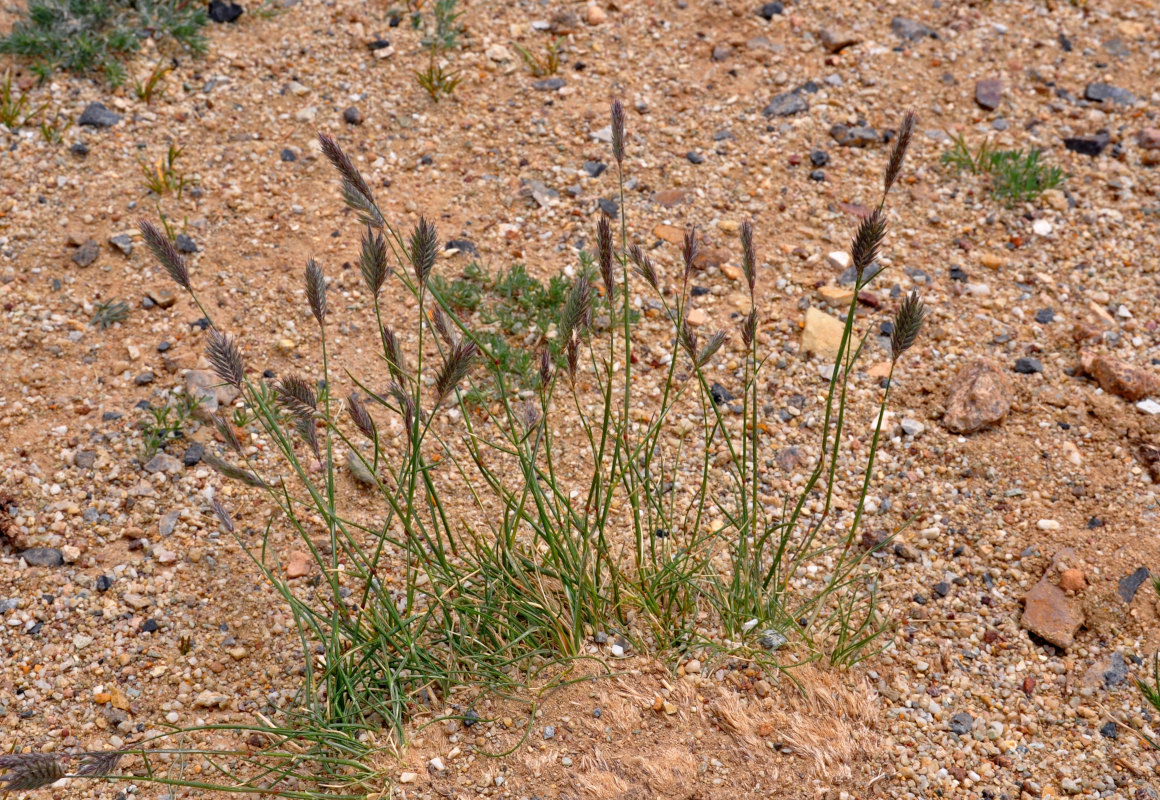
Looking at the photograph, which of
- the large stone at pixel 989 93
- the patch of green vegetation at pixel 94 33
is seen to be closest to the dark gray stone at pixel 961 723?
the large stone at pixel 989 93

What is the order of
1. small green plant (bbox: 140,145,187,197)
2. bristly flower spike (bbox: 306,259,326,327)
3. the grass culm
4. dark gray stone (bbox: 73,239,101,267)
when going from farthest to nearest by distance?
small green plant (bbox: 140,145,187,197), dark gray stone (bbox: 73,239,101,267), the grass culm, bristly flower spike (bbox: 306,259,326,327)

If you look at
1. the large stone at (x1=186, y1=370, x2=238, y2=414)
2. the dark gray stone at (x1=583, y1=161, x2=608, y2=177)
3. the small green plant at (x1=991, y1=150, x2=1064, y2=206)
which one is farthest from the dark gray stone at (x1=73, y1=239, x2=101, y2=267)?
the small green plant at (x1=991, y1=150, x2=1064, y2=206)

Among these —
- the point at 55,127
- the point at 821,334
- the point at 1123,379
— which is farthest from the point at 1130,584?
the point at 55,127

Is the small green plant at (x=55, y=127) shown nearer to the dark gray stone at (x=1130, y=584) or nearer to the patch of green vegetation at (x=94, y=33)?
the patch of green vegetation at (x=94, y=33)

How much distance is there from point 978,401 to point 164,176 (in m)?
3.41

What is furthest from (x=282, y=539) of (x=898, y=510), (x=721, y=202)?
(x=721, y=202)

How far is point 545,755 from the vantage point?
255 centimetres

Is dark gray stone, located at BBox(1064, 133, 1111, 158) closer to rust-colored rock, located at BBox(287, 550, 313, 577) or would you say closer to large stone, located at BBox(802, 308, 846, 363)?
large stone, located at BBox(802, 308, 846, 363)

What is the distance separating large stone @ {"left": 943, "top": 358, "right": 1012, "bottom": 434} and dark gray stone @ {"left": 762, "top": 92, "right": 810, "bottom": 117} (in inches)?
66.4

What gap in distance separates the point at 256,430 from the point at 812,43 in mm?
3360

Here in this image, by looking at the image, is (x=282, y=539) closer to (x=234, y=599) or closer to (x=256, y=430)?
(x=234, y=599)

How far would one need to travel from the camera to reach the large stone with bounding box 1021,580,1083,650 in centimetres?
293

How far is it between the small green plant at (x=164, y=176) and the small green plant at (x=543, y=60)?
5.58ft

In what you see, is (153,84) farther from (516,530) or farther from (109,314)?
(516,530)
